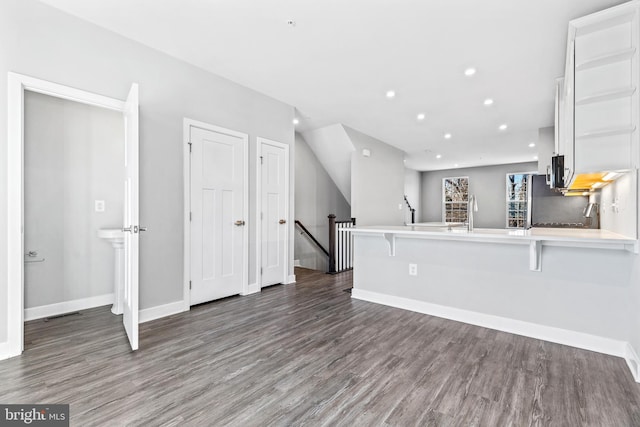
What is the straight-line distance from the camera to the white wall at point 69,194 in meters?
3.21

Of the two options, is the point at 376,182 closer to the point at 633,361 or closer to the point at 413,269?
the point at 413,269

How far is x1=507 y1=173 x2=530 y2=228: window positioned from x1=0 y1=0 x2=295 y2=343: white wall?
9032 mm

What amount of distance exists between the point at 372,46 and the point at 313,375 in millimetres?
2950

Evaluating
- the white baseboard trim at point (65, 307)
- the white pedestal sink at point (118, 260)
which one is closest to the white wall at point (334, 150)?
the white pedestal sink at point (118, 260)

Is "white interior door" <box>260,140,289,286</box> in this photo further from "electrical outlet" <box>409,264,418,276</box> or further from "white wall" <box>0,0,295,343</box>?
"electrical outlet" <box>409,264,418,276</box>

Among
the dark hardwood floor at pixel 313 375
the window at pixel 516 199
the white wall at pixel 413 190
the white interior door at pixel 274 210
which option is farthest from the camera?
the white wall at pixel 413 190

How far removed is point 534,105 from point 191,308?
5.36 m

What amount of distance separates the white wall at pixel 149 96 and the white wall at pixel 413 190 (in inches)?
304

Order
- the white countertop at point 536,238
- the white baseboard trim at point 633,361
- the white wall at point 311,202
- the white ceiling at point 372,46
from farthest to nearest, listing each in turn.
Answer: the white wall at point 311,202 < the white ceiling at point 372,46 < the white countertop at point 536,238 < the white baseboard trim at point 633,361

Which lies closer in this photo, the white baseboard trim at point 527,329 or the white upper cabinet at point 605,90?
the white upper cabinet at point 605,90

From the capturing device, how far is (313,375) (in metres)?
2.07

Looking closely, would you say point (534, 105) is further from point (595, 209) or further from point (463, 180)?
point (463, 180)

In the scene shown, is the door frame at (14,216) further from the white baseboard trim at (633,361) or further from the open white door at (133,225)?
the white baseboard trim at (633,361)

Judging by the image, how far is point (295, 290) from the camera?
4352 millimetres
